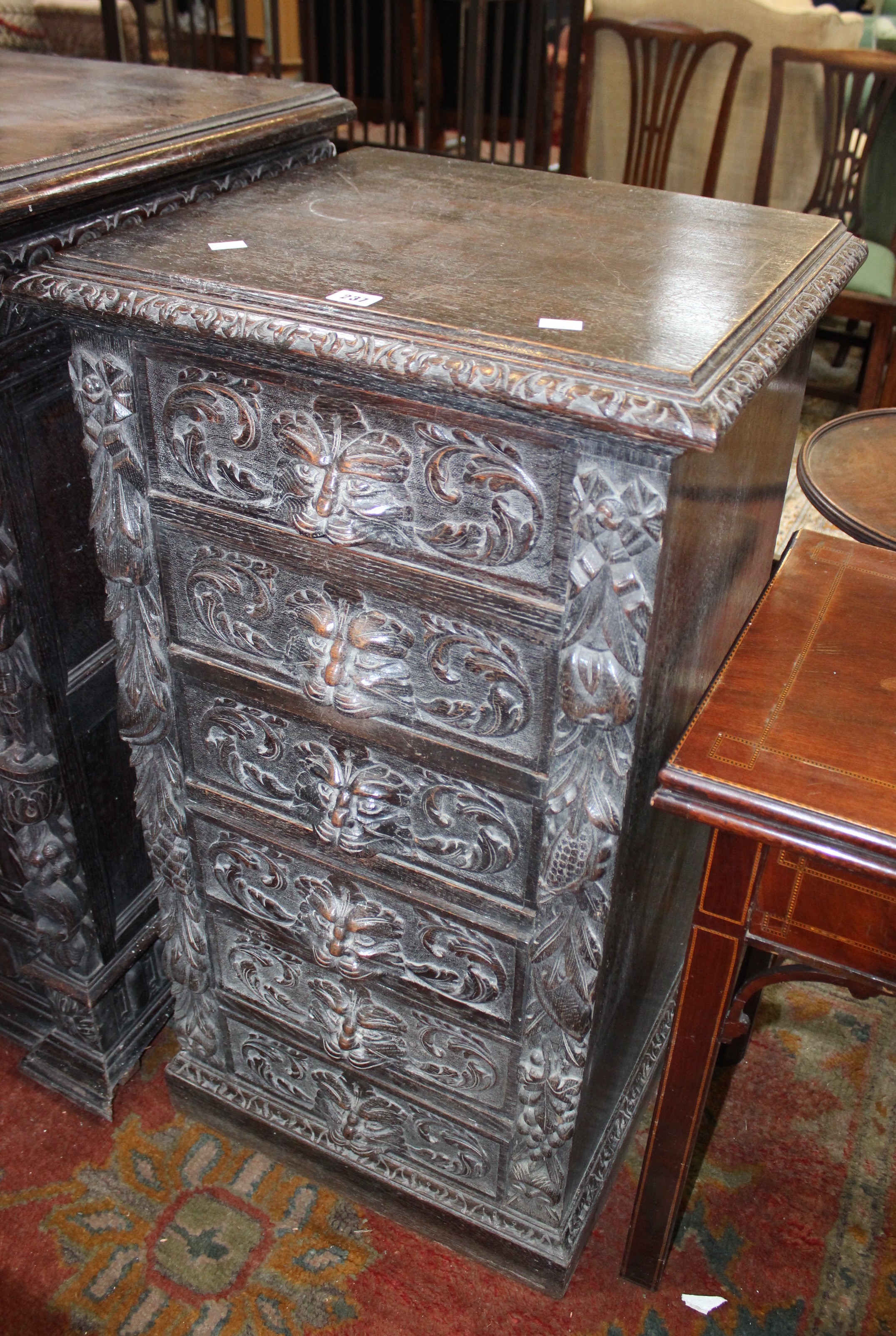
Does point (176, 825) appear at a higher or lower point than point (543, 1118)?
higher

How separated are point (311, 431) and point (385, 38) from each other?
113 inches

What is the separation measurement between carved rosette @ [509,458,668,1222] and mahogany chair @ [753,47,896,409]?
2.58m

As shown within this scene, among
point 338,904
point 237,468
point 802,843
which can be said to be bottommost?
point 338,904

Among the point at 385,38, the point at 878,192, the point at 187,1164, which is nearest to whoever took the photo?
the point at 187,1164

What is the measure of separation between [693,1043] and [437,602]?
579 mm

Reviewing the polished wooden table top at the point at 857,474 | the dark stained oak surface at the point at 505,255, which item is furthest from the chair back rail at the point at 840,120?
the dark stained oak surface at the point at 505,255

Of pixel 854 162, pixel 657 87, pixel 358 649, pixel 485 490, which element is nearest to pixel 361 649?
pixel 358 649

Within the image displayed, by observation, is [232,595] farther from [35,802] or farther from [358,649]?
[35,802]

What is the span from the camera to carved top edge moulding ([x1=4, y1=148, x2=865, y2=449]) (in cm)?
85

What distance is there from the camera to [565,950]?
117 centimetres

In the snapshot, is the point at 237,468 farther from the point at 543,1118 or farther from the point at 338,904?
the point at 543,1118

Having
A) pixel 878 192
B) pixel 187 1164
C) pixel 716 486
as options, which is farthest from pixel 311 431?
pixel 878 192

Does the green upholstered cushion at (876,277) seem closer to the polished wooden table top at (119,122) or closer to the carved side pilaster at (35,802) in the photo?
the polished wooden table top at (119,122)

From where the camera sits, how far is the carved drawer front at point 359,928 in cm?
125
